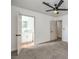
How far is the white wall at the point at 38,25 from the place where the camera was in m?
4.61

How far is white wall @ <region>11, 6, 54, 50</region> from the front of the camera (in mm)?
4613

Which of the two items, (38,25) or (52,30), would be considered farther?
(52,30)

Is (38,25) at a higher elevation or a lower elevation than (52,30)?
higher

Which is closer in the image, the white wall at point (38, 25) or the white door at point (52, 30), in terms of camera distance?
the white wall at point (38, 25)

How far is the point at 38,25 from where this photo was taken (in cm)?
625

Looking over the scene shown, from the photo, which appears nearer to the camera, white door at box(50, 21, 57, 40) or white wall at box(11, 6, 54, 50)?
white wall at box(11, 6, 54, 50)
